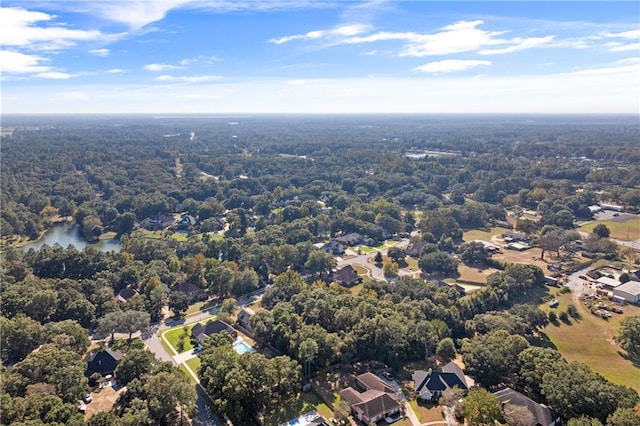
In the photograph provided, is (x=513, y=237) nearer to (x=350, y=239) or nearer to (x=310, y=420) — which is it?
(x=350, y=239)

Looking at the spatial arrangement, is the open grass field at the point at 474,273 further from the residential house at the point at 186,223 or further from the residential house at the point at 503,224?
the residential house at the point at 186,223

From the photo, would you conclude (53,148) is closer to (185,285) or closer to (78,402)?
(185,285)

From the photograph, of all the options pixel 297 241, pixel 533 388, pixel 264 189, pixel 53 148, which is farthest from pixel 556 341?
pixel 53 148

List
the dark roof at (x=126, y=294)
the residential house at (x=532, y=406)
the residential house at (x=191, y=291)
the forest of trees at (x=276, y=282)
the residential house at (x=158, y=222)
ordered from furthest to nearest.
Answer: the residential house at (x=158, y=222) → the residential house at (x=191, y=291) → the dark roof at (x=126, y=294) → the forest of trees at (x=276, y=282) → the residential house at (x=532, y=406)

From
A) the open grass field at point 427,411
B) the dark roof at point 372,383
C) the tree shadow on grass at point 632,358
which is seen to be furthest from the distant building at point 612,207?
the dark roof at point 372,383

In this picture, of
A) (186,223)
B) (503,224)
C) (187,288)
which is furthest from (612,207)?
(186,223)

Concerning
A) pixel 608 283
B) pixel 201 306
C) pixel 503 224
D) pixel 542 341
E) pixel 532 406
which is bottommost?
pixel 542 341
